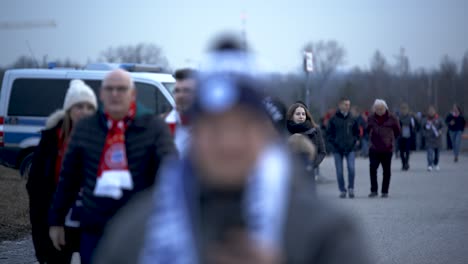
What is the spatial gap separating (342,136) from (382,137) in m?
0.90

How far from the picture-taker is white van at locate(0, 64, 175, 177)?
1692 centimetres

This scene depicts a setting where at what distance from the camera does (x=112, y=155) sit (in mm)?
4996

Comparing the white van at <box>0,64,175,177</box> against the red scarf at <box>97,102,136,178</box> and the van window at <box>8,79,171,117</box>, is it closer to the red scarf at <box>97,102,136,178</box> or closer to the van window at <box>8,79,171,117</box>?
the van window at <box>8,79,171,117</box>

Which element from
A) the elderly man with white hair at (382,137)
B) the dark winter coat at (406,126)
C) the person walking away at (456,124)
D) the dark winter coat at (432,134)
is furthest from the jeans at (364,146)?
the elderly man with white hair at (382,137)

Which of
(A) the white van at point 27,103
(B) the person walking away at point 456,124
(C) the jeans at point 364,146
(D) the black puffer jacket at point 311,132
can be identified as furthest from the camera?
(C) the jeans at point 364,146

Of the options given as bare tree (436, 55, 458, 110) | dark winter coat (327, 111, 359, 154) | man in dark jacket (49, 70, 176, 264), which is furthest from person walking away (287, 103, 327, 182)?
bare tree (436, 55, 458, 110)

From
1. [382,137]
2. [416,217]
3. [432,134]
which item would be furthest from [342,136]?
[432,134]

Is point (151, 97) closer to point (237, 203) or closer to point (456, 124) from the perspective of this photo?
point (237, 203)

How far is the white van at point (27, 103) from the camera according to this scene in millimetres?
16922

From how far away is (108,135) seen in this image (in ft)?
16.7

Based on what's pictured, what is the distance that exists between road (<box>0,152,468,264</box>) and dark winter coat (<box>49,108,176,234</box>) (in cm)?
104

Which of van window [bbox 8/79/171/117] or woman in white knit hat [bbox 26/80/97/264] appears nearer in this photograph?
woman in white knit hat [bbox 26/80/97/264]

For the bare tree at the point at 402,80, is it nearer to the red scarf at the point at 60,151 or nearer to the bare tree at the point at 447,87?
the bare tree at the point at 447,87

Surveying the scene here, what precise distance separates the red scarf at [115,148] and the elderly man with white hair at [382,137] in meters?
12.4
